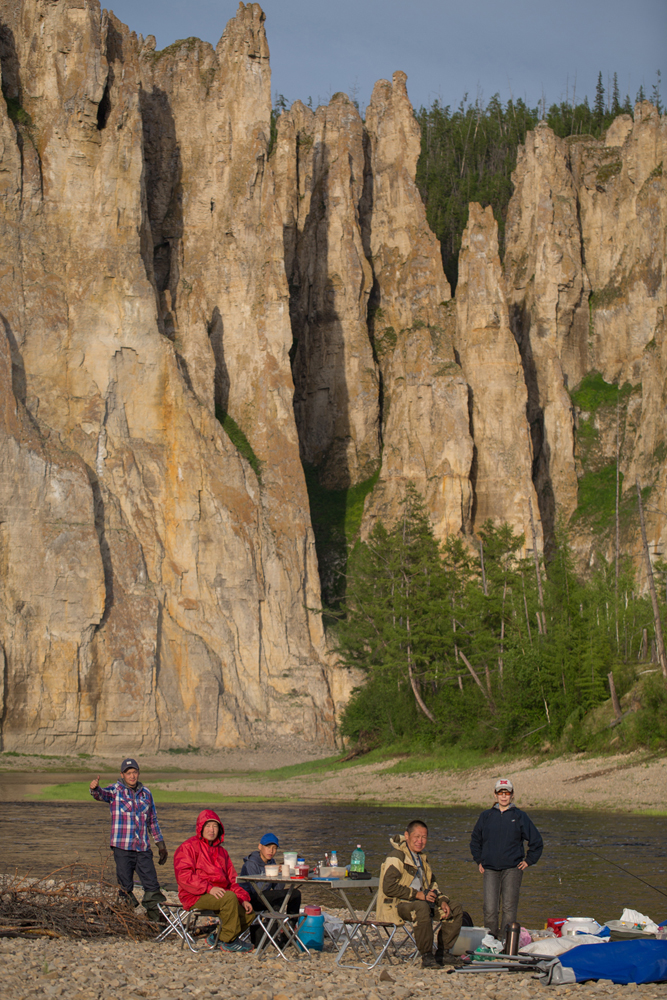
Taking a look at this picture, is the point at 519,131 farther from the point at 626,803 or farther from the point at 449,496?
the point at 626,803

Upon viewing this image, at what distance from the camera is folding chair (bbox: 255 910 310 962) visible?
37.2ft

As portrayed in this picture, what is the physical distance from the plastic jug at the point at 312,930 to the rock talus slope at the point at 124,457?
4286 centimetres

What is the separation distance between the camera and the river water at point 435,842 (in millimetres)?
16578

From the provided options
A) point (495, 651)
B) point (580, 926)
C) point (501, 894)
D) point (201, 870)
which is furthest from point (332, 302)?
point (580, 926)

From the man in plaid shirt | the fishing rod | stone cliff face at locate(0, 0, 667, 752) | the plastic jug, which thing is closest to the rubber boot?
the man in plaid shirt

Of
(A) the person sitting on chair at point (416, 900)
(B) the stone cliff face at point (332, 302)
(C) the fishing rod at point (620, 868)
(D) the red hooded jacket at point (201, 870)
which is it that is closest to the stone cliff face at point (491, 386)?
(B) the stone cliff face at point (332, 302)

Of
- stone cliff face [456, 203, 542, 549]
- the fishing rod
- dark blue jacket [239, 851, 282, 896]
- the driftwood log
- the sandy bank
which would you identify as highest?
stone cliff face [456, 203, 542, 549]

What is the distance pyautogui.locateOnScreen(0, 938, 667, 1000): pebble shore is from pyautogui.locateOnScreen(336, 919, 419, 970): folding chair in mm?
214

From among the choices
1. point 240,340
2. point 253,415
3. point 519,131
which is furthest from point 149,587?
point 519,131

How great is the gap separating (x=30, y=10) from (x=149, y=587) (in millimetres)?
33528

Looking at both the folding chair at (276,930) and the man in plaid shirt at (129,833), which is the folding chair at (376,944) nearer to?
the folding chair at (276,930)

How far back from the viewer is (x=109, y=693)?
5494 centimetres

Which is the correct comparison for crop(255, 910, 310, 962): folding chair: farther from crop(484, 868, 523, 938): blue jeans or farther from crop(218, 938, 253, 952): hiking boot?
crop(484, 868, 523, 938): blue jeans

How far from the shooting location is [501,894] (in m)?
12.1
